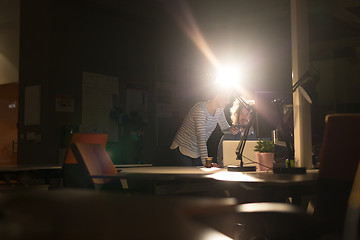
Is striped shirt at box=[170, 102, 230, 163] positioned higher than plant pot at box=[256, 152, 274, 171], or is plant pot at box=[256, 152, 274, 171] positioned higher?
striped shirt at box=[170, 102, 230, 163]

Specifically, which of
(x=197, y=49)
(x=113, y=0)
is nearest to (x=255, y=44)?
(x=197, y=49)

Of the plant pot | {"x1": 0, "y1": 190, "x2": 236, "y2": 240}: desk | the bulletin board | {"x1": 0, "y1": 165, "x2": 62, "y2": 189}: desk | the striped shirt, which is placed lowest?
{"x1": 0, "y1": 165, "x2": 62, "y2": 189}: desk

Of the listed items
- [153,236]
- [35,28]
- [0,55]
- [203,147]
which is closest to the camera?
[153,236]

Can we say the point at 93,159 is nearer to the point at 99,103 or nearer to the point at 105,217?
the point at 105,217

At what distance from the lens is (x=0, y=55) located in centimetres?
699

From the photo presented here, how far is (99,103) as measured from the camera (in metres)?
6.23

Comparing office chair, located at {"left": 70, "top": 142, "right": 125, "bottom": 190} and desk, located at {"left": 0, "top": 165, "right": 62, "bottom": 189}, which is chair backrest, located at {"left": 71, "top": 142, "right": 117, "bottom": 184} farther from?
desk, located at {"left": 0, "top": 165, "right": 62, "bottom": 189}

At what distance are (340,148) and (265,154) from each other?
0.87 metres

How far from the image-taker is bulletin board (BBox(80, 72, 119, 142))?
6039mm

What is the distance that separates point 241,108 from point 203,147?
537 mm

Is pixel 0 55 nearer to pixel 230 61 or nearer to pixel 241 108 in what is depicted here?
pixel 230 61

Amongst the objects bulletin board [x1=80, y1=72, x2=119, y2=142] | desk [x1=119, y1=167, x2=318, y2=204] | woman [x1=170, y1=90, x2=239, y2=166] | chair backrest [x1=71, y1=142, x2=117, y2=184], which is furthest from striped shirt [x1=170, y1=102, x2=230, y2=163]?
bulletin board [x1=80, y1=72, x2=119, y2=142]

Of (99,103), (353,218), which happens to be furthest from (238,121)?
(99,103)

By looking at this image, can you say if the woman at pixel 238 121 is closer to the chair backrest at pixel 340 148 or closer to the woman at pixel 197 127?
the woman at pixel 197 127
